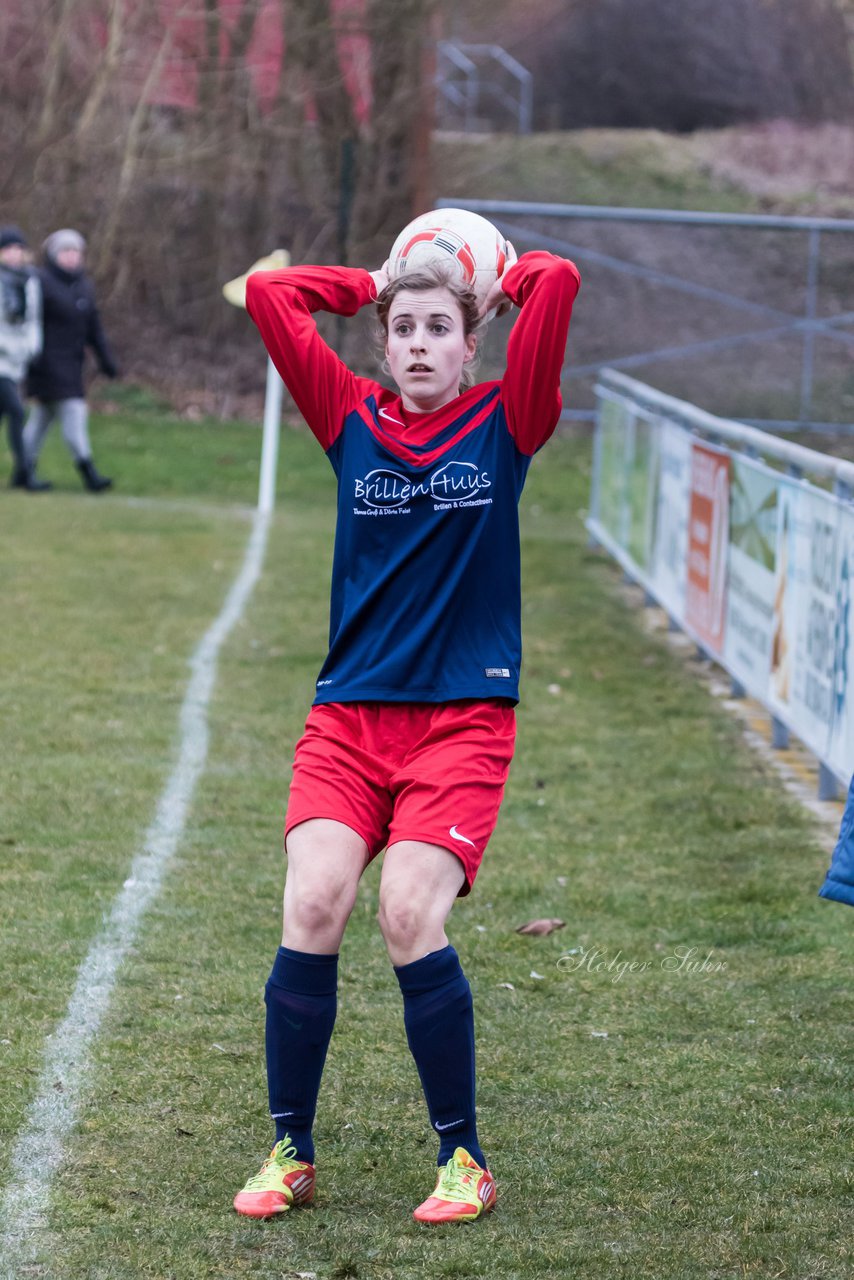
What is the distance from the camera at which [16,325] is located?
56.3ft

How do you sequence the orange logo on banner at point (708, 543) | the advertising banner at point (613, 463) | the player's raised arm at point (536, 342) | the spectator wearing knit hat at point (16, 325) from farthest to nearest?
1. the spectator wearing knit hat at point (16, 325)
2. the advertising banner at point (613, 463)
3. the orange logo on banner at point (708, 543)
4. the player's raised arm at point (536, 342)

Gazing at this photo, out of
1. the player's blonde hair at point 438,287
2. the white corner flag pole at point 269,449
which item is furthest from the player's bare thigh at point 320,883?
the white corner flag pole at point 269,449

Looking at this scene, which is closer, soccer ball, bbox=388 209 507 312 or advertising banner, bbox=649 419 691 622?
soccer ball, bbox=388 209 507 312

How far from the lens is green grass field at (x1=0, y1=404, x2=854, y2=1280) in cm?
386

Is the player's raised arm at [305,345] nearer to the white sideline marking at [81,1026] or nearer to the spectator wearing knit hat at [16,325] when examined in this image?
the white sideline marking at [81,1026]

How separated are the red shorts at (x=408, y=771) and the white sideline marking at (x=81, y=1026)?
37.3 inches

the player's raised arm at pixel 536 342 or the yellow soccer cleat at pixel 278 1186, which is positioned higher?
the player's raised arm at pixel 536 342

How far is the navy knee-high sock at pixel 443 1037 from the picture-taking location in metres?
3.83

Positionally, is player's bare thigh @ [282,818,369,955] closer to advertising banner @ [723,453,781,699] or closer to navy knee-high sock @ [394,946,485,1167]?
navy knee-high sock @ [394,946,485,1167]

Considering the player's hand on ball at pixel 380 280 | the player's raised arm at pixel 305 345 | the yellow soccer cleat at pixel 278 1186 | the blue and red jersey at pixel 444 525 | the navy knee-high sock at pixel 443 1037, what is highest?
the player's hand on ball at pixel 380 280

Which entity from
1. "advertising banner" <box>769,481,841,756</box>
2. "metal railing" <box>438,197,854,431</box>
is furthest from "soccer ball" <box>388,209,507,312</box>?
"metal railing" <box>438,197,854,431</box>

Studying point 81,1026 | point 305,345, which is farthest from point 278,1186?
point 305,345

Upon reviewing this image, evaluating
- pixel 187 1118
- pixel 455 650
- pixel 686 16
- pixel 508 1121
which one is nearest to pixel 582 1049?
pixel 508 1121

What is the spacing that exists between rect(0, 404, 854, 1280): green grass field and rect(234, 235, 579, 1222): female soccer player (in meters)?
0.28
